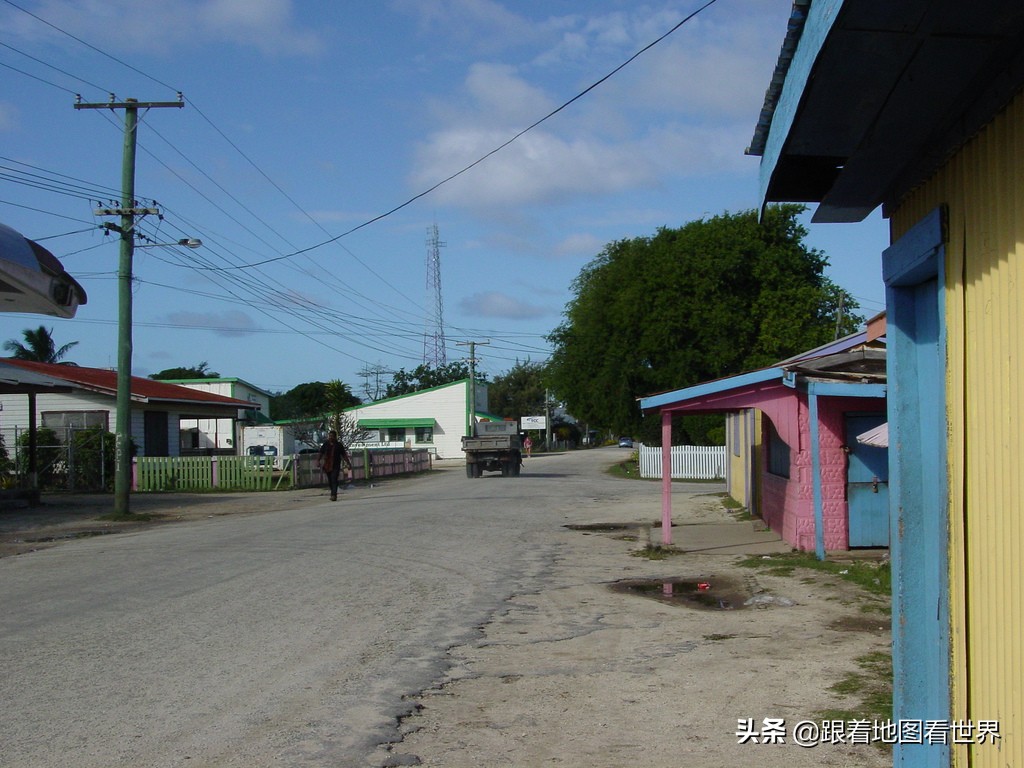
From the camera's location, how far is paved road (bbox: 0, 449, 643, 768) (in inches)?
233

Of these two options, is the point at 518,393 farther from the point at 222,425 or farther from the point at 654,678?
the point at 654,678

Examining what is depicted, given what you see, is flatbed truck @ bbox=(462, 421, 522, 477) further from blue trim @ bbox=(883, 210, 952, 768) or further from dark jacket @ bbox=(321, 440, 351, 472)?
blue trim @ bbox=(883, 210, 952, 768)

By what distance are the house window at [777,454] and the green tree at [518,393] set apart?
319 feet

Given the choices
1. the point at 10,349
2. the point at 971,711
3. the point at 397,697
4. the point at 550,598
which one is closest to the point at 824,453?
the point at 550,598

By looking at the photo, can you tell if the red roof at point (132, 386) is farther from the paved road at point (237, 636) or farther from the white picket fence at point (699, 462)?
the white picket fence at point (699, 462)

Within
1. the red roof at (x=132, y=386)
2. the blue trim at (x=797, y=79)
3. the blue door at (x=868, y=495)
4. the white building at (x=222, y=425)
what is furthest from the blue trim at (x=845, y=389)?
the white building at (x=222, y=425)

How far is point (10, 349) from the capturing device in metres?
57.2

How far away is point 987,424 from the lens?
392 centimetres

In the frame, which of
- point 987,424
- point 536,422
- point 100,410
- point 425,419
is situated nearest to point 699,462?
point 100,410

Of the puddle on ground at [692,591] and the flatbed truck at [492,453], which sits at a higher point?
the flatbed truck at [492,453]

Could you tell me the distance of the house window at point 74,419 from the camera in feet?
115

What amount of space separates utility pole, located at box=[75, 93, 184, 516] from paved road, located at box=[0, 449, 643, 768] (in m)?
5.25

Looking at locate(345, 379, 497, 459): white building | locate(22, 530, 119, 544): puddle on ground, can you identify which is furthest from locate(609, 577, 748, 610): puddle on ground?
locate(345, 379, 497, 459): white building

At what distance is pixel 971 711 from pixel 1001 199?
214cm
